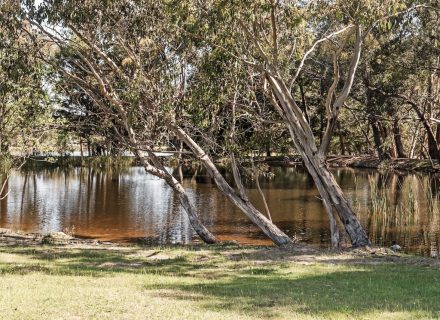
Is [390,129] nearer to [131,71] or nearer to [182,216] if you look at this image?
[182,216]

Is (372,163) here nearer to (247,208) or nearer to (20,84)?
(247,208)

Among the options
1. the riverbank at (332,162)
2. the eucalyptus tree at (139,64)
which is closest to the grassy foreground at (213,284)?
the eucalyptus tree at (139,64)

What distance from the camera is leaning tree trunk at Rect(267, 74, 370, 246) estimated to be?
14219 millimetres

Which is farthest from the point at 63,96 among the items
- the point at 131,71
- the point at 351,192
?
the point at 351,192

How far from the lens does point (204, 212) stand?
23.9 metres

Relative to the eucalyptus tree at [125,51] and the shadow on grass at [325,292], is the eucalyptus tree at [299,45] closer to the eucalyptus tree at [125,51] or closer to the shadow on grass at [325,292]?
the eucalyptus tree at [125,51]

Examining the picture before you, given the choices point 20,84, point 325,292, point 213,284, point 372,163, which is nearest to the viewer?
point 325,292

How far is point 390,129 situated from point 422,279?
37.5 m

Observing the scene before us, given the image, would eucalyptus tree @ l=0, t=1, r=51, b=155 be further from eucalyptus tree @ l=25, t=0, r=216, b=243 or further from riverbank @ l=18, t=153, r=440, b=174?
riverbank @ l=18, t=153, r=440, b=174

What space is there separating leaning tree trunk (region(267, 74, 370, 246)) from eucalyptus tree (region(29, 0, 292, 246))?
170 centimetres

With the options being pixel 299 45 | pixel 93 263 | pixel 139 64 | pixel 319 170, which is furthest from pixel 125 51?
pixel 93 263

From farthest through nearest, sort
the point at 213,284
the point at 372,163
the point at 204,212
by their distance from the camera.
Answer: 1. the point at 372,163
2. the point at 204,212
3. the point at 213,284

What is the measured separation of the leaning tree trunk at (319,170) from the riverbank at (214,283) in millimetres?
950

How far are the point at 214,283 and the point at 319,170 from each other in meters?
6.18
